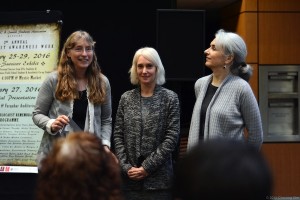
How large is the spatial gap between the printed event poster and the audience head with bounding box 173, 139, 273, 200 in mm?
3421

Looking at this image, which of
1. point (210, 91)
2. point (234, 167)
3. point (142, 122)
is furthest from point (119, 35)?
point (234, 167)

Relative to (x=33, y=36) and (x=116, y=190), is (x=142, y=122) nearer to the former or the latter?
(x=33, y=36)

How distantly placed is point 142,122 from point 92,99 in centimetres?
44

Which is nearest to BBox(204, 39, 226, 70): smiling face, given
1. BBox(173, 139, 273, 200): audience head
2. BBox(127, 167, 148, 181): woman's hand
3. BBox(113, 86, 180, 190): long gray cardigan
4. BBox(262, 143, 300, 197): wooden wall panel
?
BBox(113, 86, 180, 190): long gray cardigan

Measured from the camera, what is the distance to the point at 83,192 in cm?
137

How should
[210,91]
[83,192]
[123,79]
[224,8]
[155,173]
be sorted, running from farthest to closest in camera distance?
[224,8]
[123,79]
[155,173]
[210,91]
[83,192]

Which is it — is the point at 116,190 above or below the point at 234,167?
below

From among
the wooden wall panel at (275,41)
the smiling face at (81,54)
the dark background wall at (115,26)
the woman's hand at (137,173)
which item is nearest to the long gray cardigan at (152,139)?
the woman's hand at (137,173)

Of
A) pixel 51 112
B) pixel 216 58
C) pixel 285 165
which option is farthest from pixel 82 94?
pixel 285 165

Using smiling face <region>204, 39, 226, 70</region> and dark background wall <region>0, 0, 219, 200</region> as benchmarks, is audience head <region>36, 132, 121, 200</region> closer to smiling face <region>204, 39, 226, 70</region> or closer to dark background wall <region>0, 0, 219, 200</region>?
smiling face <region>204, 39, 226, 70</region>

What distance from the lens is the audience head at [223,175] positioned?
102 cm

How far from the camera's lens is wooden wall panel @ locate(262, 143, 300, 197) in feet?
22.0

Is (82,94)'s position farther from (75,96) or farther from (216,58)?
(216,58)

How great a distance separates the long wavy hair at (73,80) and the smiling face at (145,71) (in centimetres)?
36
